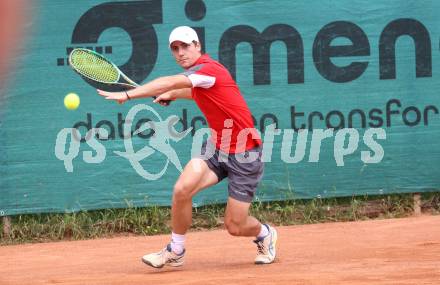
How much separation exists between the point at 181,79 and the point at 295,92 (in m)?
2.90

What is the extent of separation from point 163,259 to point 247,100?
263 cm

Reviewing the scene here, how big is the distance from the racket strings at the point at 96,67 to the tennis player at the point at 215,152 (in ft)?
1.69

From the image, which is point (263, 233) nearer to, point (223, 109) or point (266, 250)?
point (266, 250)

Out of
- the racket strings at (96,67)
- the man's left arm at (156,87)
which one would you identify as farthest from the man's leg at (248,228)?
the racket strings at (96,67)

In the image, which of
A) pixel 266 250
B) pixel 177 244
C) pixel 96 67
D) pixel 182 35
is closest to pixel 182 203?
pixel 177 244

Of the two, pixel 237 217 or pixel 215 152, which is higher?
pixel 215 152

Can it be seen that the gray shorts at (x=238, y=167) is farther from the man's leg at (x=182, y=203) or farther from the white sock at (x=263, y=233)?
the white sock at (x=263, y=233)

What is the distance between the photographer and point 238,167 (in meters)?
→ 6.19

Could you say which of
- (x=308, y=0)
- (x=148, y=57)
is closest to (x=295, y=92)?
(x=308, y=0)

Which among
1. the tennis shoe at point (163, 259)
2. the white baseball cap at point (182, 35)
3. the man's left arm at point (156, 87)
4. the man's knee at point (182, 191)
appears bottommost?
the tennis shoe at point (163, 259)

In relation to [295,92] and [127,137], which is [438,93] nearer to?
[295,92]

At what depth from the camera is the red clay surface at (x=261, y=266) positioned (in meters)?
5.79

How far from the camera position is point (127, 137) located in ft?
27.2

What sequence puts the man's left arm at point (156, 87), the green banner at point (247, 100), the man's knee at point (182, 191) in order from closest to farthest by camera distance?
the man's left arm at point (156, 87) < the man's knee at point (182, 191) < the green banner at point (247, 100)
